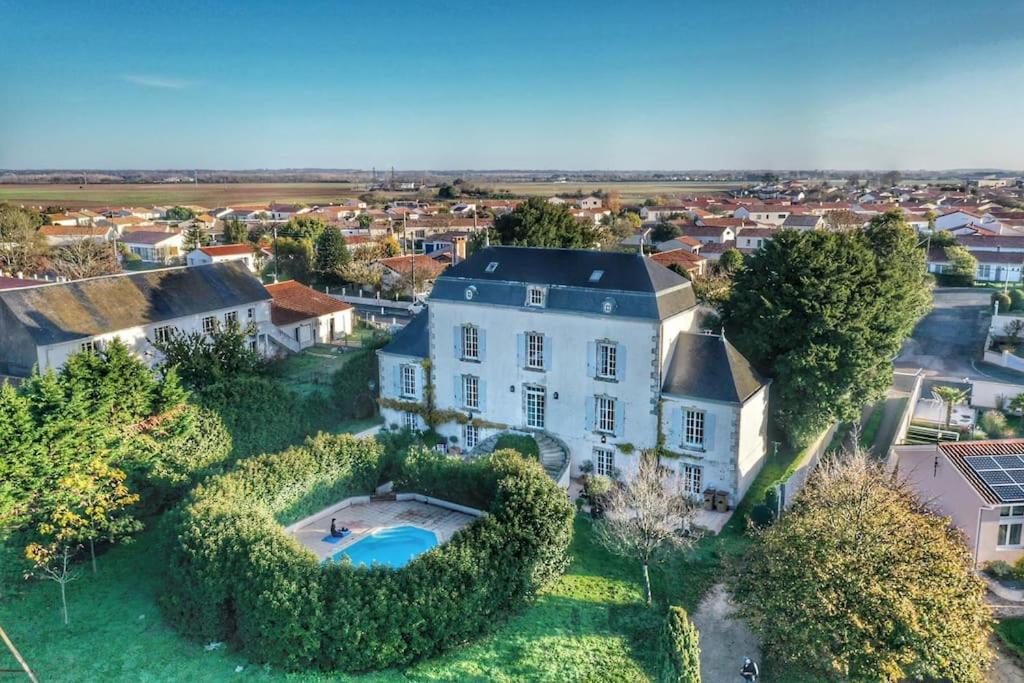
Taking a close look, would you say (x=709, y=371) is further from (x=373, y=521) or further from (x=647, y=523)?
(x=373, y=521)

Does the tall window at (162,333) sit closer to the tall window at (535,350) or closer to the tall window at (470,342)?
the tall window at (470,342)

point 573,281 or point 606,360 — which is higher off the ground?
point 573,281

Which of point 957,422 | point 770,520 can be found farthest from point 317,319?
point 957,422

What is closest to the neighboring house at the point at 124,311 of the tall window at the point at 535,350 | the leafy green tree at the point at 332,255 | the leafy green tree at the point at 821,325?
the tall window at the point at 535,350

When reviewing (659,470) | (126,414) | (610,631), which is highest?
(126,414)

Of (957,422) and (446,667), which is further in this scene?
(957,422)

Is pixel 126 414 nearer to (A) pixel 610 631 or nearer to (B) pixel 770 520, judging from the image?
(A) pixel 610 631

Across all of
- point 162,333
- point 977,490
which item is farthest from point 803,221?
point 162,333
